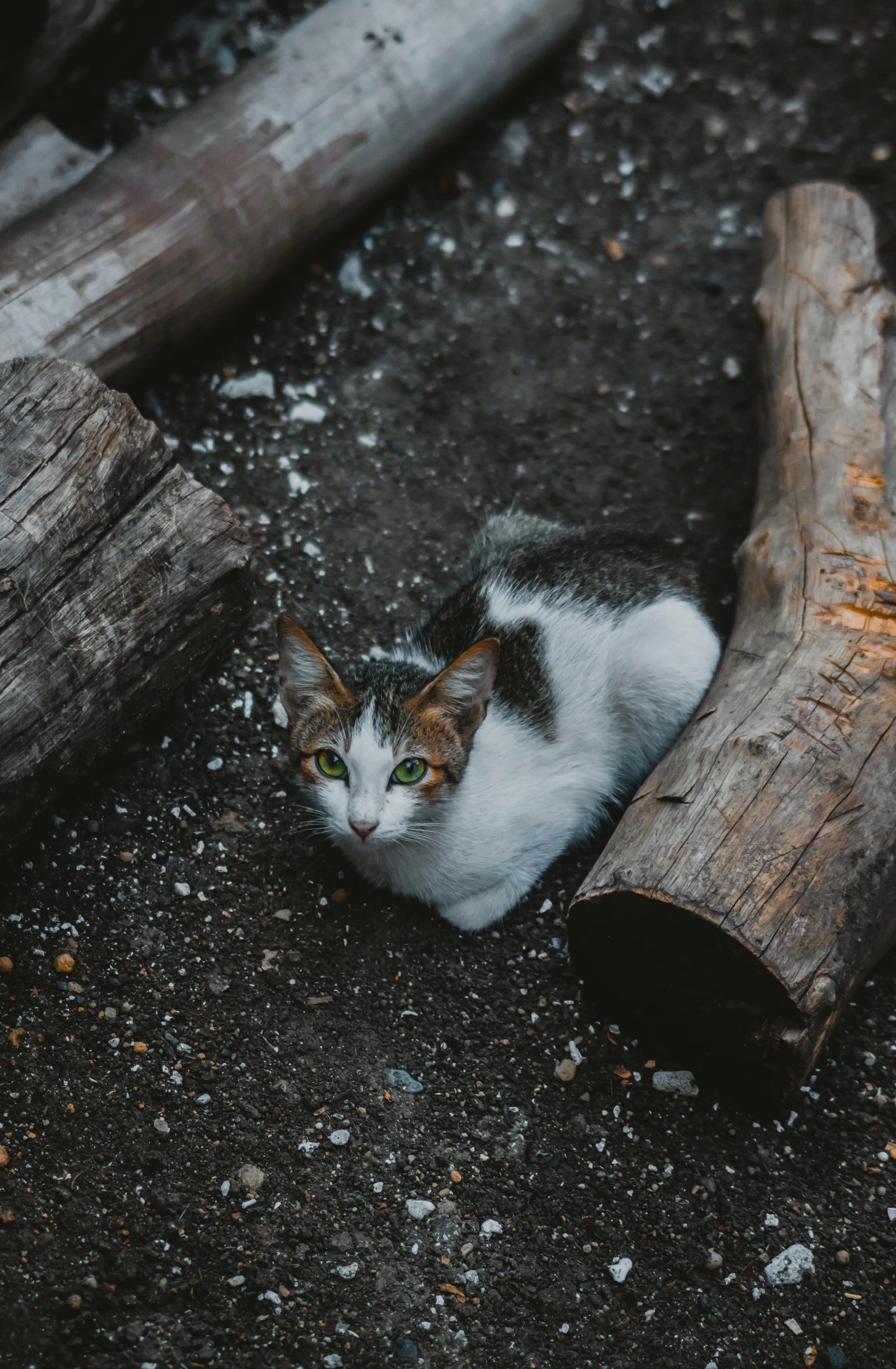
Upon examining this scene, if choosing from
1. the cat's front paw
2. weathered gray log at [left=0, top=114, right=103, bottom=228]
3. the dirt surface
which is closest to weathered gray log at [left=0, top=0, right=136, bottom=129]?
weathered gray log at [left=0, top=114, right=103, bottom=228]

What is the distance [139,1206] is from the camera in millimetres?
2588

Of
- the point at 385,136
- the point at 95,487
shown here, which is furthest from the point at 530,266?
the point at 95,487

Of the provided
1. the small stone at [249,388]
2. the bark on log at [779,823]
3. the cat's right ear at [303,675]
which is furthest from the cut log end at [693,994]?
the small stone at [249,388]

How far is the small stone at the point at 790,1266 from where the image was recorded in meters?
2.67

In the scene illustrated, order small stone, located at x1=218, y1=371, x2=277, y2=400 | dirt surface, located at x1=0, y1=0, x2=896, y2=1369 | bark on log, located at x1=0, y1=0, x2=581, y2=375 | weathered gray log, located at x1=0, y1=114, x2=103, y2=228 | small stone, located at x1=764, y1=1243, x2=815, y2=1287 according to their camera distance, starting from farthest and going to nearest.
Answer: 1. small stone, located at x1=218, y1=371, x2=277, y2=400
2. weathered gray log, located at x1=0, y1=114, x2=103, y2=228
3. bark on log, located at x1=0, y1=0, x2=581, y2=375
4. small stone, located at x1=764, y1=1243, x2=815, y2=1287
5. dirt surface, located at x1=0, y1=0, x2=896, y2=1369

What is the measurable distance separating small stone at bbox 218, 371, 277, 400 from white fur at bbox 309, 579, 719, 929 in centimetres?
134

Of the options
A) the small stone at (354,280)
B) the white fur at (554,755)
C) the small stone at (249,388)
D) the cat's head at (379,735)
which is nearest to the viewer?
the cat's head at (379,735)

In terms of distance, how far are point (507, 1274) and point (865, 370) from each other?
285 cm

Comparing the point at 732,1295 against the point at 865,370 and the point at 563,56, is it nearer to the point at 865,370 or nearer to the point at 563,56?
the point at 865,370

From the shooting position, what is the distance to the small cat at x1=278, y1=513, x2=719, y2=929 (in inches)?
113

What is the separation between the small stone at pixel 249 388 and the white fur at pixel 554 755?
4.40ft

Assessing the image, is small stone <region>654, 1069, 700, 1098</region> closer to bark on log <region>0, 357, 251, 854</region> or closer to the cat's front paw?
the cat's front paw

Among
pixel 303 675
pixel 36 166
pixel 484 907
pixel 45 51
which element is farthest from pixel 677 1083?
pixel 45 51

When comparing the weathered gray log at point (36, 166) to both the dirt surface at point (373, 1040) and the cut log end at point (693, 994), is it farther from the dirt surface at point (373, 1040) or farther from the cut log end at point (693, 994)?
the cut log end at point (693, 994)
